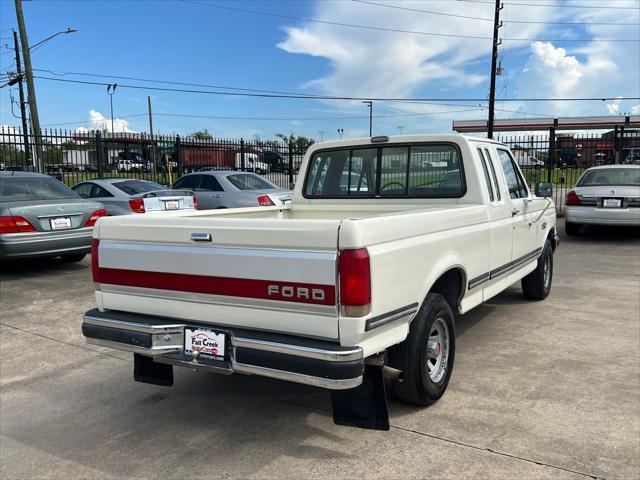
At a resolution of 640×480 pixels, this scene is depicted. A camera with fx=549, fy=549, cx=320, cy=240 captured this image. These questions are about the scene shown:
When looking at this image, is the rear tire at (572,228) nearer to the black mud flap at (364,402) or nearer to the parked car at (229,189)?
the parked car at (229,189)

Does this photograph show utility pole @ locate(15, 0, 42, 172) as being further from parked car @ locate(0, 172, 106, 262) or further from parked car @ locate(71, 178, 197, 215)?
parked car @ locate(0, 172, 106, 262)

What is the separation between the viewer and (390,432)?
3391 mm

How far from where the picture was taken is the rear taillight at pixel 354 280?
2701mm

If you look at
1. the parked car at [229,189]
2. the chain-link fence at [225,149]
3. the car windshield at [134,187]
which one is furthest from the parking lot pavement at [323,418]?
the chain-link fence at [225,149]

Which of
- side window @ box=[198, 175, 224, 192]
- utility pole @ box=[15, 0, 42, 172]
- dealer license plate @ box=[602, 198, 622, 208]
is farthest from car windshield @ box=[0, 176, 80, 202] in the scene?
utility pole @ box=[15, 0, 42, 172]

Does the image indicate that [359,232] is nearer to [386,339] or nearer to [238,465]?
[386,339]

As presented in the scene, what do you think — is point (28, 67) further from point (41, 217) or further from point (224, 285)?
point (224, 285)

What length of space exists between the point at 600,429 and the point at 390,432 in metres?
1.28

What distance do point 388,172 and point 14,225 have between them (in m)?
5.62

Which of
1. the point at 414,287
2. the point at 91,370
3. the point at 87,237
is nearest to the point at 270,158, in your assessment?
the point at 87,237

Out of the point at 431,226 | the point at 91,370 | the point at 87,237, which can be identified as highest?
the point at 431,226

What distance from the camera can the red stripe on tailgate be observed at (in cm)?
278

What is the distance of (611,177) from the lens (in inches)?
453

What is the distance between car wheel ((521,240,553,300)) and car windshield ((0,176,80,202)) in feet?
22.5
